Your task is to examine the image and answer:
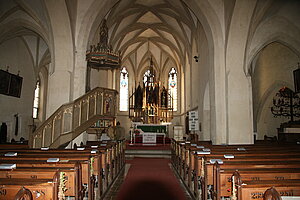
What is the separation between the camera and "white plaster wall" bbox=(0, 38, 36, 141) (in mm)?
13688

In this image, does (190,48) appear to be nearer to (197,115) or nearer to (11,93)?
(197,115)

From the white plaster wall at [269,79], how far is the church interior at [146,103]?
76mm

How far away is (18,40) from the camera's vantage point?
14648 mm

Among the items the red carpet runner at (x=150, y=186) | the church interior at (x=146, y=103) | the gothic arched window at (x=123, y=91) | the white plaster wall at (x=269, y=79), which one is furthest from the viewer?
the gothic arched window at (x=123, y=91)

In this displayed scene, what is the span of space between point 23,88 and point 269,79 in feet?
55.7

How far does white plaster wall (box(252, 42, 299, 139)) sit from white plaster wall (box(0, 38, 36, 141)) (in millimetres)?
16475

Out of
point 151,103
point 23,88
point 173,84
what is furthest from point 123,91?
point 23,88

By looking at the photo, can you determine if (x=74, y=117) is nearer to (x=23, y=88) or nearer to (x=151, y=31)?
(x=23, y=88)

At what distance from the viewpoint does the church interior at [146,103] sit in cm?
322

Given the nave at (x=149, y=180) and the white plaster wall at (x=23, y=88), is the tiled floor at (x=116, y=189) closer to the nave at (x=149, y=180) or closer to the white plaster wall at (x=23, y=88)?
the nave at (x=149, y=180)

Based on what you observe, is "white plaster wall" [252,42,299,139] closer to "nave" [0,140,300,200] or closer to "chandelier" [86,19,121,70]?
"chandelier" [86,19,121,70]

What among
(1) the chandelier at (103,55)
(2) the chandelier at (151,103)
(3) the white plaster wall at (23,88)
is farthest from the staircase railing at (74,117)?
(2) the chandelier at (151,103)

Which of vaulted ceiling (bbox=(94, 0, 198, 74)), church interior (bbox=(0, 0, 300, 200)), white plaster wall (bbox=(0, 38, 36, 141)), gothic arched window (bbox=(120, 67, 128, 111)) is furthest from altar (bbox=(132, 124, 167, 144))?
white plaster wall (bbox=(0, 38, 36, 141))

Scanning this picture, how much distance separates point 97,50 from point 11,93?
786cm
